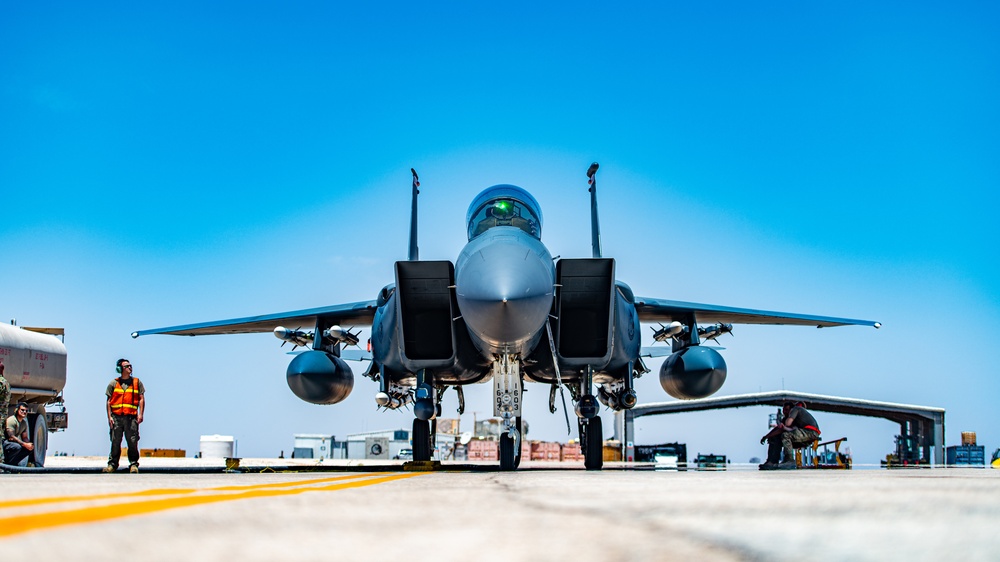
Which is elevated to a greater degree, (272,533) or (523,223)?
(523,223)

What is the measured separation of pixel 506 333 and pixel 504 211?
8.42 feet

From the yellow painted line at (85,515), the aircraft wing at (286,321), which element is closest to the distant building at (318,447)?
the aircraft wing at (286,321)

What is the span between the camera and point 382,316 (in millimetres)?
13531

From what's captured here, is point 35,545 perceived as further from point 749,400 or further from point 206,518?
point 749,400

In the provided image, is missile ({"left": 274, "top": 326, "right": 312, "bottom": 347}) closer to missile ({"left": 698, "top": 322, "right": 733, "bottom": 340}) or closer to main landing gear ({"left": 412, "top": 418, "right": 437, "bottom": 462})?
main landing gear ({"left": 412, "top": 418, "right": 437, "bottom": 462})

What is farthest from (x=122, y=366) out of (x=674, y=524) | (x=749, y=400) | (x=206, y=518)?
(x=749, y=400)

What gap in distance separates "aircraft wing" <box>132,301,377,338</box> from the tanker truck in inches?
60.9

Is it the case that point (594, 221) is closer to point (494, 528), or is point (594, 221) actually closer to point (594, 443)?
point (594, 443)

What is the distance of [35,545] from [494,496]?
2280mm

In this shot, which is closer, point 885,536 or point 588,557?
point 588,557

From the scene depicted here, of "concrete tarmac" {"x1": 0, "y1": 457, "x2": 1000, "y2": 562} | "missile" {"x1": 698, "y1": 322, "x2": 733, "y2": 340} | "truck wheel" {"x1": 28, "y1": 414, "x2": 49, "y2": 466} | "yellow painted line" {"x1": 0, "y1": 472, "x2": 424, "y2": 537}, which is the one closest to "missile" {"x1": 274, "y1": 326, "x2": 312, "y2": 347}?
"truck wheel" {"x1": 28, "y1": 414, "x2": 49, "y2": 466}

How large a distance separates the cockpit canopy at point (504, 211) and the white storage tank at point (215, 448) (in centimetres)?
2875

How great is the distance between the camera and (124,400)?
9.66 m

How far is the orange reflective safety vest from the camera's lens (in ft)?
31.6
